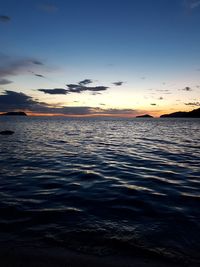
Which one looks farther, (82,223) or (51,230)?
(82,223)

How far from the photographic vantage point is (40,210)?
29.0 feet

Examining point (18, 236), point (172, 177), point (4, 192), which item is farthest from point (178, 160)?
point (18, 236)

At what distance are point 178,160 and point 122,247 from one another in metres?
15.2

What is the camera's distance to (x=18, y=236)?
22.2 feet

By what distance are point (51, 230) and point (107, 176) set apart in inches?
305

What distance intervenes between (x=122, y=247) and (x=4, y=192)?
6.85 m

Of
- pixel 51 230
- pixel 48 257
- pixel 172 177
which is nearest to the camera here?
pixel 48 257

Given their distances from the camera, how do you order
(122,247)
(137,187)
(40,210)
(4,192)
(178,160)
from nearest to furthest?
1. (122,247)
2. (40,210)
3. (4,192)
4. (137,187)
5. (178,160)

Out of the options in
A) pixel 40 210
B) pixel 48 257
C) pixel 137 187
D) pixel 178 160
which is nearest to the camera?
pixel 48 257

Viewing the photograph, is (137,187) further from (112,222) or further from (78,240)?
(78,240)

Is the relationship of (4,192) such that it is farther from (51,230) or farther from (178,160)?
(178,160)

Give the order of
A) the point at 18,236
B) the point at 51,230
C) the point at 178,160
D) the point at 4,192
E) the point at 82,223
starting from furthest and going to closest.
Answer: the point at 178,160, the point at 4,192, the point at 82,223, the point at 51,230, the point at 18,236

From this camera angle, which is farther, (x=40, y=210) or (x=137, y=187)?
(x=137, y=187)

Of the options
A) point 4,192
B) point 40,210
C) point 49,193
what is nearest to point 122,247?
point 40,210
